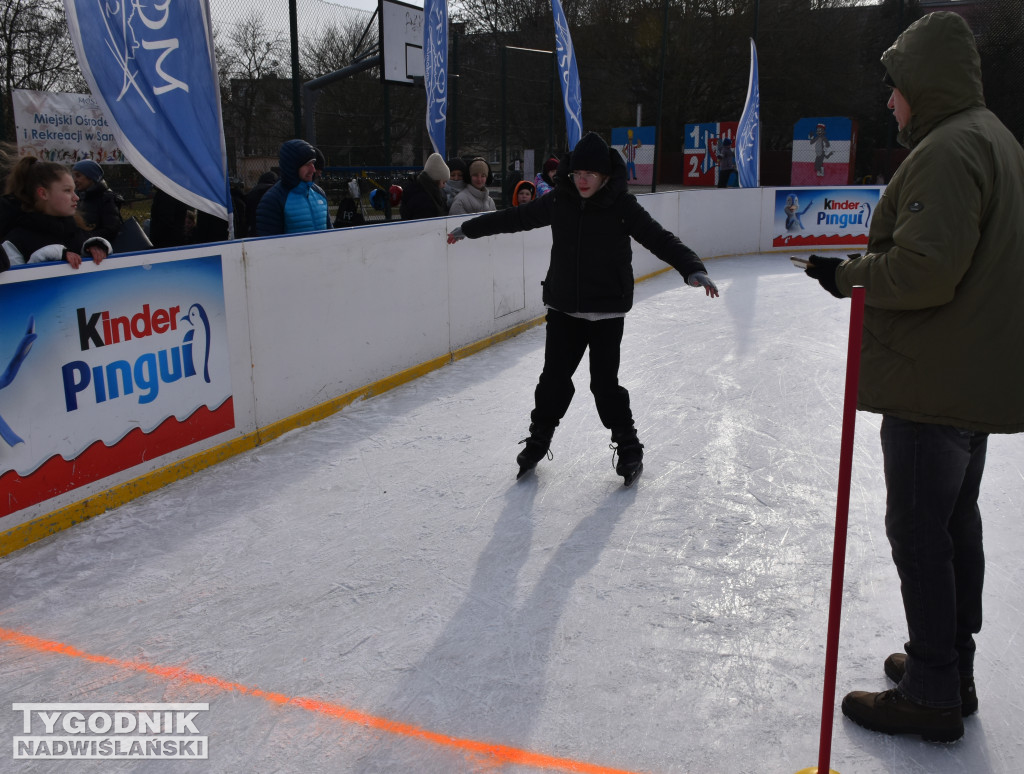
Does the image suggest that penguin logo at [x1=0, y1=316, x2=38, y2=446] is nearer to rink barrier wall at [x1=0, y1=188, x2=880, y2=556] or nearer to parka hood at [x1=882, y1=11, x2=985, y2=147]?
rink barrier wall at [x1=0, y1=188, x2=880, y2=556]

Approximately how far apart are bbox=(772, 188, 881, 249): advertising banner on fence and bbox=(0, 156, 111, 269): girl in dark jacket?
1189 cm

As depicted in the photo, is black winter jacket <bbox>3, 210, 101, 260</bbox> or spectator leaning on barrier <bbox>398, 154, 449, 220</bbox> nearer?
black winter jacket <bbox>3, 210, 101, 260</bbox>

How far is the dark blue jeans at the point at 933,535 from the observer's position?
2027mm

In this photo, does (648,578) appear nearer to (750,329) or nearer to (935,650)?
(935,650)

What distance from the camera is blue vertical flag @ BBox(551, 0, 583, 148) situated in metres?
8.44

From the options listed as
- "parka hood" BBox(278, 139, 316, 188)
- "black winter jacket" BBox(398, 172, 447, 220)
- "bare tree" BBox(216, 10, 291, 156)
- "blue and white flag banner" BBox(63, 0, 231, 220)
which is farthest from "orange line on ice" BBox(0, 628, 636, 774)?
"bare tree" BBox(216, 10, 291, 156)

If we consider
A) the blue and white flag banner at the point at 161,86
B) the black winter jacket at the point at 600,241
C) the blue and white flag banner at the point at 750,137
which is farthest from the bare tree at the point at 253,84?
the blue and white flag banner at the point at 750,137

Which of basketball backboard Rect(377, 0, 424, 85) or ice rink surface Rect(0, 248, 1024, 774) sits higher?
basketball backboard Rect(377, 0, 424, 85)

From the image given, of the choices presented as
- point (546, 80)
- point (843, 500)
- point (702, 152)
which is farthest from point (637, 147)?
point (843, 500)

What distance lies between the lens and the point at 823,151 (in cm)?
2139

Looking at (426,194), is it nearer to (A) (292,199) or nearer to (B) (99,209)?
(A) (292,199)

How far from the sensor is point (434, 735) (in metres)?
2.22

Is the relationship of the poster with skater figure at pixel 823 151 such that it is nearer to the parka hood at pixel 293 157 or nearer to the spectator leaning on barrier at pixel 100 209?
the parka hood at pixel 293 157

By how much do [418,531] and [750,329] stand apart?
4937 millimetres
